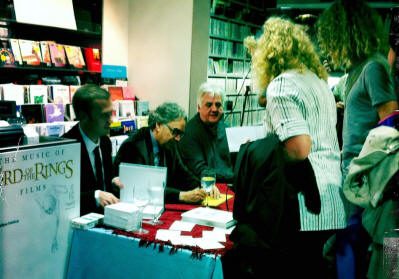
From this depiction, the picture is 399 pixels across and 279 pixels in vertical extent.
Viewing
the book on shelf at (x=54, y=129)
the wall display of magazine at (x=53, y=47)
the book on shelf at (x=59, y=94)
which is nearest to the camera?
the wall display of magazine at (x=53, y=47)

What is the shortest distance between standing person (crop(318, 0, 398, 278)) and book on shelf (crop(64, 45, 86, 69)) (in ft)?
9.72

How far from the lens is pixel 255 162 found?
1483 millimetres

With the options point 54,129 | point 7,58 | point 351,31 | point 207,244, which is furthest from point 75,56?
point 207,244

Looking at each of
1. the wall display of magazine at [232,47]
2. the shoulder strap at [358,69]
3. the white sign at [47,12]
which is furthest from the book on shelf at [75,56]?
the shoulder strap at [358,69]

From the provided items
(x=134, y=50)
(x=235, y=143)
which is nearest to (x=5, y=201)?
(x=235, y=143)

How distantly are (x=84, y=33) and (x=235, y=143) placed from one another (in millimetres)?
2599

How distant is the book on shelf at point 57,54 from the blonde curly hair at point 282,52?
2912mm

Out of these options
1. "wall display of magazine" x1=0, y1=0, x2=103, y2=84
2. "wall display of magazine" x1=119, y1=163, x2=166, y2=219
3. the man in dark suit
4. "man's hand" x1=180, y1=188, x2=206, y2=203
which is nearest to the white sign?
"wall display of magazine" x1=0, y1=0, x2=103, y2=84

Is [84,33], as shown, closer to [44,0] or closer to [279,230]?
[44,0]

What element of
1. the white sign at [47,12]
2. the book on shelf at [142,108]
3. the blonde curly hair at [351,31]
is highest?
the white sign at [47,12]

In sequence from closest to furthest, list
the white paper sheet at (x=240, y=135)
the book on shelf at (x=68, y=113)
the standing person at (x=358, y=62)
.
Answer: the standing person at (x=358, y=62), the white paper sheet at (x=240, y=135), the book on shelf at (x=68, y=113)

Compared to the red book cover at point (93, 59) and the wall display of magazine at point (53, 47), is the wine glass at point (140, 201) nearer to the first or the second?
the wall display of magazine at point (53, 47)

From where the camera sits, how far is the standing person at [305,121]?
1.55 m

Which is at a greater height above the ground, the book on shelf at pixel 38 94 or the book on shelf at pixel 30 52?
the book on shelf at pixel 30 52
